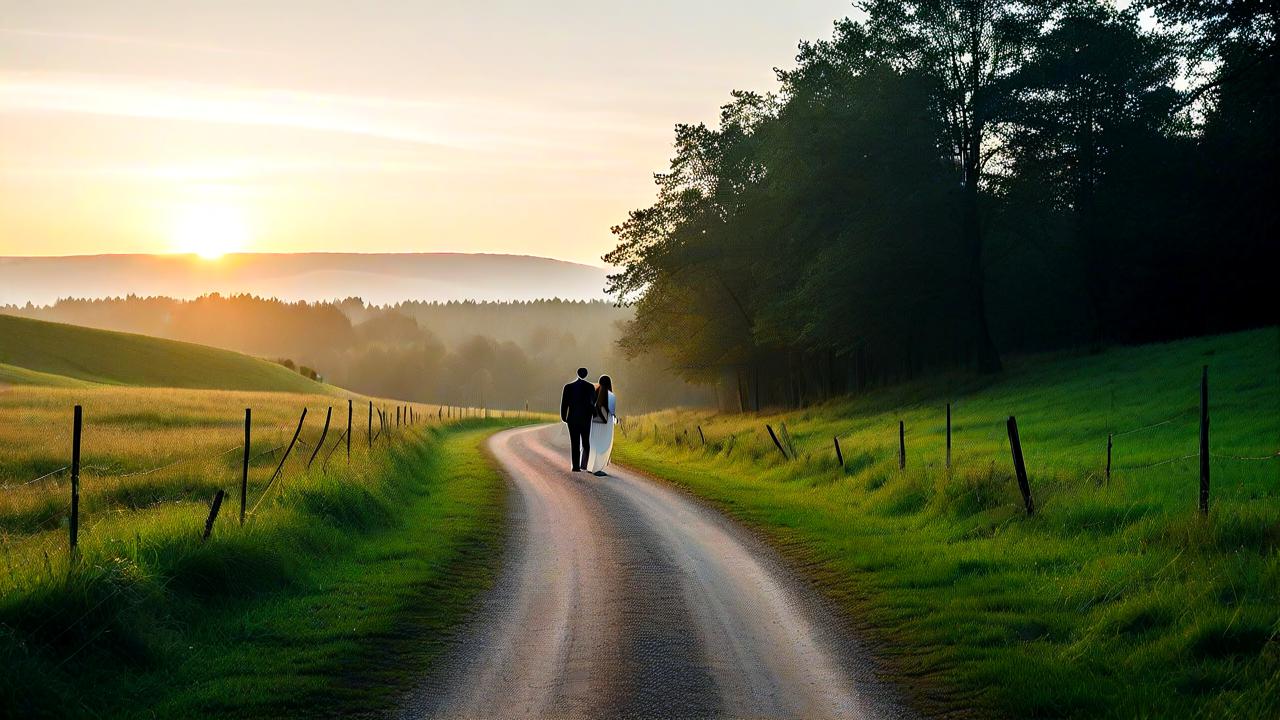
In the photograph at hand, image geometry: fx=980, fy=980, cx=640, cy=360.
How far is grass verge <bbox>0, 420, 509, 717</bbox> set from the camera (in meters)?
7.43

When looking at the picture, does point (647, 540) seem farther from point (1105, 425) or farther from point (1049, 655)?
point (1105, 425)

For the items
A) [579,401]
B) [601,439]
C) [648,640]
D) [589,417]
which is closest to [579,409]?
[579,401]

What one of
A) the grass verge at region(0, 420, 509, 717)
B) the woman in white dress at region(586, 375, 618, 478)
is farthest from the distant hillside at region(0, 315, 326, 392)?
the grass verge at region(0, 420, 509, 717)

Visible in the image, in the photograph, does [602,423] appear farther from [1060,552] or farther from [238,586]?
[238,586]

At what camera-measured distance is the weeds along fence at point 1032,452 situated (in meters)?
14.4

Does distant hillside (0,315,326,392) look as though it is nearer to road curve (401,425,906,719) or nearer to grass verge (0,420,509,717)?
grass verge (0,420,509,717)

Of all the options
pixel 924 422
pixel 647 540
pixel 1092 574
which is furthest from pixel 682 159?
pixel 1092 574

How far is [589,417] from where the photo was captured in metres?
26.0

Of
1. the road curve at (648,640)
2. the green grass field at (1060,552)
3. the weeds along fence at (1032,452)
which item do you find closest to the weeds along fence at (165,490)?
the road curve at (648,640)

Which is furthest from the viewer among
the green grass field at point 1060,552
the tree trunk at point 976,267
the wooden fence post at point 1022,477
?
the tree trunk at point 976,267

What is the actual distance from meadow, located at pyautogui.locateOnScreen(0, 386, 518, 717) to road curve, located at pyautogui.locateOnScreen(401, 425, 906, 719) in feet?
2.05

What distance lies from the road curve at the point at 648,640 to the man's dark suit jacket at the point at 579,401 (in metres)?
9.22

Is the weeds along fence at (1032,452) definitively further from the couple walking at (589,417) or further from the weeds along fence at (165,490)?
the weeds along fence at (165,490)

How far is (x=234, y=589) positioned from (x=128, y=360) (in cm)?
9174
